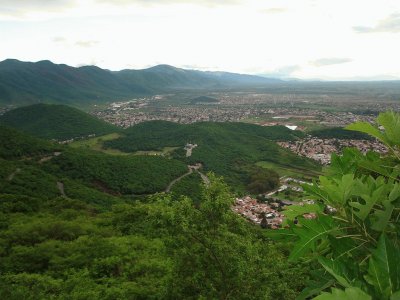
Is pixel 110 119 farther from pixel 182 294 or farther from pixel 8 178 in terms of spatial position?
pixel 182 294

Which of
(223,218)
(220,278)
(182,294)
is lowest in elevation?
(182,294)

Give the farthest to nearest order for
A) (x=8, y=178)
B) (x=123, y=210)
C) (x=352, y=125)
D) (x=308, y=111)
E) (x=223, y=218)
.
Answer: (x=308, y=111), (x=8, y=178), (x=123, y=210), (x=223, y=218), (x=352, y=125)

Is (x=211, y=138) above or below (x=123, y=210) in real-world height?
below

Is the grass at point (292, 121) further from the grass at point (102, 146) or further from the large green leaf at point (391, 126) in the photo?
the large green leaf at point (391, 126)

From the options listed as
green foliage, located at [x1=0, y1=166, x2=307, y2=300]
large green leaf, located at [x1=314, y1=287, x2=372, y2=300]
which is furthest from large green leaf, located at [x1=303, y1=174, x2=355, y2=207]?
green foliage, located at [x1=0, y1=166, x2=307, y2=300]

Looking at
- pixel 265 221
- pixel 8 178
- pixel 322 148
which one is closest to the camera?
pixel 265 221

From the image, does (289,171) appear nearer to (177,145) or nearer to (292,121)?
(177,145)

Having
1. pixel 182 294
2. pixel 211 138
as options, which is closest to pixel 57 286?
pixel 182 294

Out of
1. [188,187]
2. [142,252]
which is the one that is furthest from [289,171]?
[142,252]
